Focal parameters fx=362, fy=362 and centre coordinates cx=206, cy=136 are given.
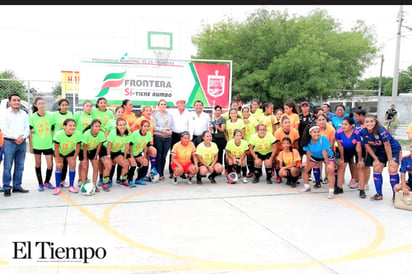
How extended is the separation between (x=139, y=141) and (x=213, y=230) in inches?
114

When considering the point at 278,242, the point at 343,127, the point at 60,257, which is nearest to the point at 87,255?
→ the point at 60,257

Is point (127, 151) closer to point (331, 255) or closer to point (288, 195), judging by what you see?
point (288, 195)

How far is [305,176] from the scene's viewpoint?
6.60 meters

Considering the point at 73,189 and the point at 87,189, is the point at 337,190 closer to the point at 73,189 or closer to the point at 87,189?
the point at 87,189

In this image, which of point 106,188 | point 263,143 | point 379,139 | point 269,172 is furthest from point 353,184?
point 106,188

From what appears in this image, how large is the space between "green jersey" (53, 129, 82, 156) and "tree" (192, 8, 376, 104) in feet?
40.8

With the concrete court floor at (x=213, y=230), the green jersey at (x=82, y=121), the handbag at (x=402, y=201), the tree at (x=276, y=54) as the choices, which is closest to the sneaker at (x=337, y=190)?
the concrete court floor at (x=213, y=230)

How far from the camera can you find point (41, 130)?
20.2 feet

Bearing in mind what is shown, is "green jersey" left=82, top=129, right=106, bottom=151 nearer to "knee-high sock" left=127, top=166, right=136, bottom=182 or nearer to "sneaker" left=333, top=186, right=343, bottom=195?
"knee-high sock" left=127, top=166, right=136, bottom=182

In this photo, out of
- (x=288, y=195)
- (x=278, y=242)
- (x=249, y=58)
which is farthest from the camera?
(x=249, y=58)

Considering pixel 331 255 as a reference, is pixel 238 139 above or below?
above

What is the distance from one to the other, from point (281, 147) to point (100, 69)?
509 cm

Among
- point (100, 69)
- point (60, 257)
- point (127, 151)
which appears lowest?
point (60, 257)

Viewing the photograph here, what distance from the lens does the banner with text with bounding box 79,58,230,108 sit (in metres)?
9.30
